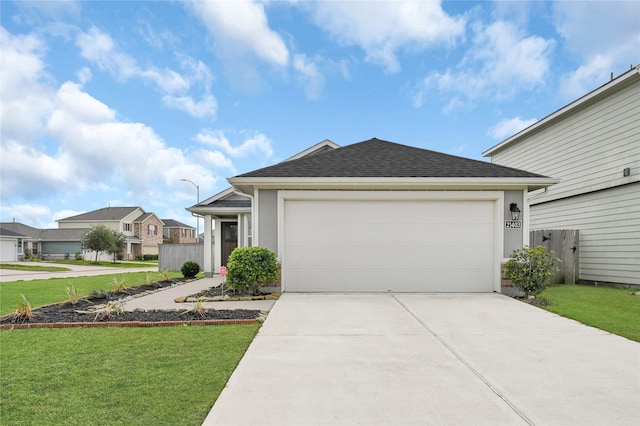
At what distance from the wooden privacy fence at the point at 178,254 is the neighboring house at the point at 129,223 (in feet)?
79.4

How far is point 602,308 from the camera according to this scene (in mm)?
7445

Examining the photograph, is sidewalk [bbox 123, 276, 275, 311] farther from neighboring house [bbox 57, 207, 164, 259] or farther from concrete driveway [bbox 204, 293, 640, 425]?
neighboring house [bbox 57, 207, 164, 259]

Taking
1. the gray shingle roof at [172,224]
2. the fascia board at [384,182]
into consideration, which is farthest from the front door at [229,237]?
the gray shingle roof at [172,224]

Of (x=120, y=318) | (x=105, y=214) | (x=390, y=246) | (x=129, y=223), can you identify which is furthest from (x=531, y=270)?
(x=105, y=214)

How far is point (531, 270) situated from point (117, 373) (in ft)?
25.8

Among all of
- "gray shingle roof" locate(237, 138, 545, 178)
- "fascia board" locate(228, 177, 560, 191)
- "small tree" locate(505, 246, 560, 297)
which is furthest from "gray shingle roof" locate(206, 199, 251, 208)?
"small tree" locate(505, 246, 560, 297)

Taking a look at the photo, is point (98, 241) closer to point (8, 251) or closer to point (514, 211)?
point (8, 251)

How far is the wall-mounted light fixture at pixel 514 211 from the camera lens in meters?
8.85

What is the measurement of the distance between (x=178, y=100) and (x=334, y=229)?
33.4ft

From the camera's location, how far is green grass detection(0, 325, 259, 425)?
9.52 feet

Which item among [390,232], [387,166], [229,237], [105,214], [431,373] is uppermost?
[387,166]

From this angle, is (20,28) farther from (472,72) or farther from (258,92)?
(472,72)

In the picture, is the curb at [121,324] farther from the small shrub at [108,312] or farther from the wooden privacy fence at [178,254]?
the wooden privacy fence at [178,254]

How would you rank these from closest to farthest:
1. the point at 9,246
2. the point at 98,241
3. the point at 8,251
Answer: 1. the point at 98,241
2. the point at 8,251
3. the point at 9,246
